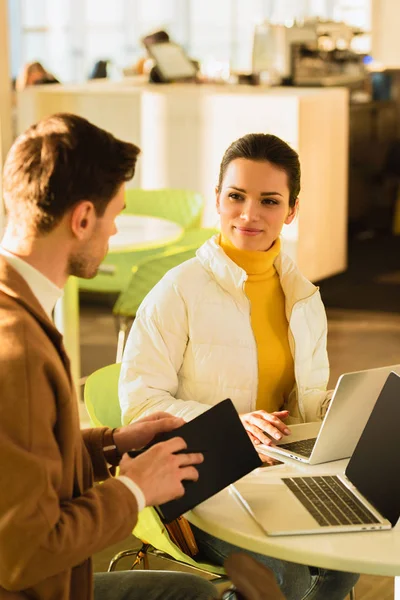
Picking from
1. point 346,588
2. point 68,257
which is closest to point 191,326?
point 346,588

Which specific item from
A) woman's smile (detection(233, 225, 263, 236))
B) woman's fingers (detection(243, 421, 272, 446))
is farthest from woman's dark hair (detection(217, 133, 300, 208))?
woman's fingers (detection(243, 421, 272, 446))

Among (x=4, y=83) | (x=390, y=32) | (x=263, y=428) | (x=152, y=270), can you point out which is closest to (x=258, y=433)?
(x=263, y=428)

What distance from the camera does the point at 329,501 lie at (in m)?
1.75

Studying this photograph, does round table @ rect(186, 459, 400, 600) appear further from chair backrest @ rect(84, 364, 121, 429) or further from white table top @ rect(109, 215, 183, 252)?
white table top @ rect(109, 215, 183, 252)

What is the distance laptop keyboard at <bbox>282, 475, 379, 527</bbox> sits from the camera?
5.48 feet

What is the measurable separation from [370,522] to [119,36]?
1059 cm

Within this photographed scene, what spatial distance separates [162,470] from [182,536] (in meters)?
0.60

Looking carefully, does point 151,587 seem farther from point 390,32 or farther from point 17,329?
point 390,32

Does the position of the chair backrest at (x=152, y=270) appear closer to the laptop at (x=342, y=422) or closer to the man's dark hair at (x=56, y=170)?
the laptop at (x=342, y=422)

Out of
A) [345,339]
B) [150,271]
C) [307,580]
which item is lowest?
[345,339]

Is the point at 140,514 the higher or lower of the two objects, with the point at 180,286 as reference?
lower

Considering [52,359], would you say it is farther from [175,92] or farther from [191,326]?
[175,92]

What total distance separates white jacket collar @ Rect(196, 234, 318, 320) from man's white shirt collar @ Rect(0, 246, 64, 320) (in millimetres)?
867

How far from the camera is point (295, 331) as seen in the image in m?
2.32
